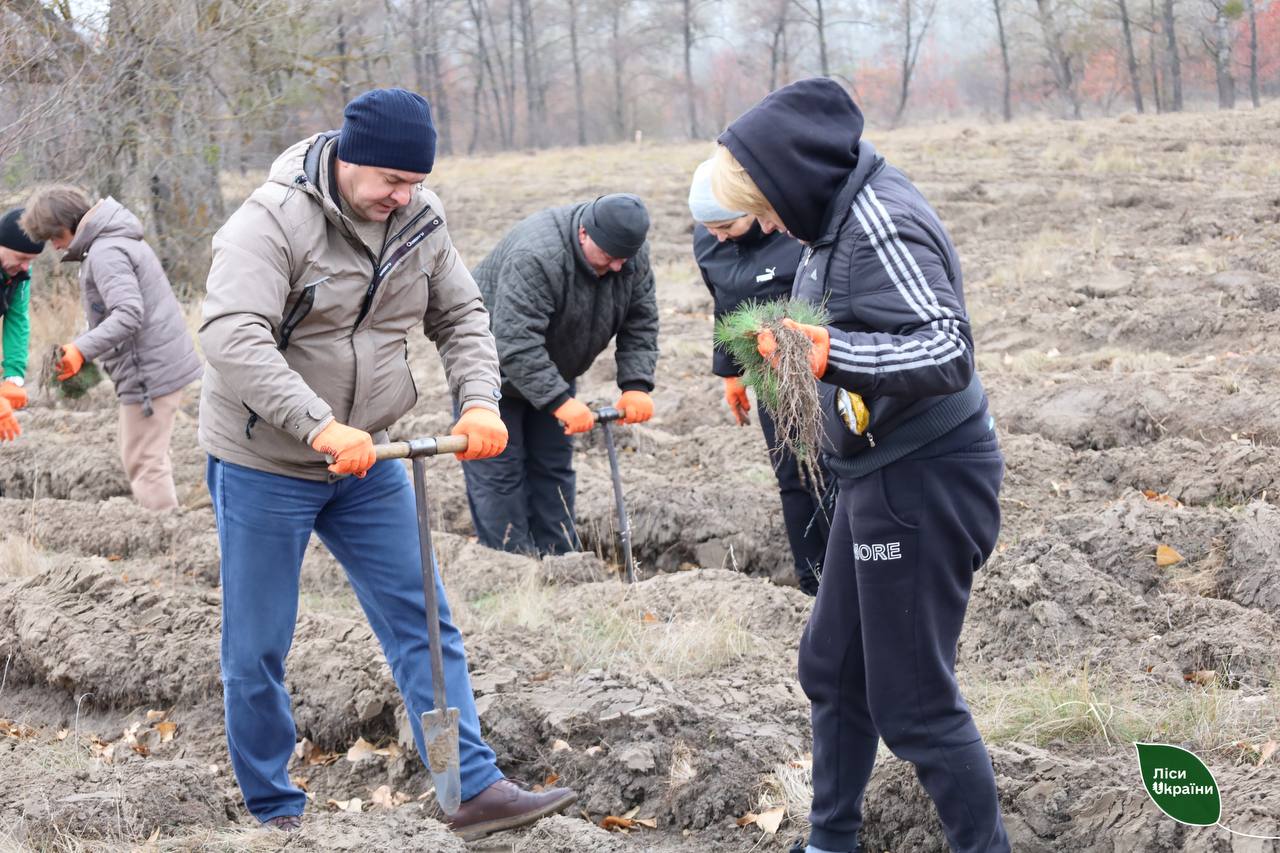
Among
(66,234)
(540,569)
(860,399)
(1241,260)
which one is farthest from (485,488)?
(1241,260)

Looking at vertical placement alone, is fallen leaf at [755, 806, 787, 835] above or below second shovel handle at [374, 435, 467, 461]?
below

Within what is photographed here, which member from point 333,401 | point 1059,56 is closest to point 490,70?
point 1059,56

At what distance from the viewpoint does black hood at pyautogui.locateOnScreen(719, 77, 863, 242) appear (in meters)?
2.97

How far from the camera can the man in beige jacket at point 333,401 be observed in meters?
3.43

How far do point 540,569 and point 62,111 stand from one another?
6570 millimetres

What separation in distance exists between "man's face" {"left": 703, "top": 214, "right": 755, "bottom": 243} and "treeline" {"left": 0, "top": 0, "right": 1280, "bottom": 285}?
4.04 m

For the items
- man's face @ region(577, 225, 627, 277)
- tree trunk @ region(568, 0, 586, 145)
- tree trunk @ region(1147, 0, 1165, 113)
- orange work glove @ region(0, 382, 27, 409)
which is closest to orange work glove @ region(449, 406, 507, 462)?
man's face @ region(577, 225, 627, 277)

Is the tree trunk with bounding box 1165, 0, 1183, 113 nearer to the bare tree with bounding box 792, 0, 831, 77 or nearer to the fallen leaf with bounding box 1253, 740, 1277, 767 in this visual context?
the bare tree with bounding box 792, 0, 831, 77

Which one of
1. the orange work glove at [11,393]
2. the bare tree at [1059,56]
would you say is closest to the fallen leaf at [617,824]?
the orange work glove at [11,393]

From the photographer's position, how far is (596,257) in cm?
582

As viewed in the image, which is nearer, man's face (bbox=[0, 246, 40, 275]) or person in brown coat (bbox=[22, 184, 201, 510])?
person in brown coat (bbox=[22, 184, 201, 510])

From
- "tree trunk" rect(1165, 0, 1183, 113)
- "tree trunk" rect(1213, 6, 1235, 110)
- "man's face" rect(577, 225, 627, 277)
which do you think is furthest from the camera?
"tree trunk" rect(1165, 0, 1183, 113)

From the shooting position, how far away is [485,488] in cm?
670

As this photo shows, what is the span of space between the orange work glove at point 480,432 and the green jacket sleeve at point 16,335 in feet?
14.1
